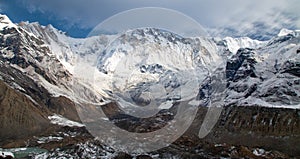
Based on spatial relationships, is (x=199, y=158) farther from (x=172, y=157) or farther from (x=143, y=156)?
(x=143, y=156)

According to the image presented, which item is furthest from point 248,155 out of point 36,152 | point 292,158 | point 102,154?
point 36,152

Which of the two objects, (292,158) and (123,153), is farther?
(123,153)

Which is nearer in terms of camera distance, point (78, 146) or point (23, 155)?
point (23, 155)

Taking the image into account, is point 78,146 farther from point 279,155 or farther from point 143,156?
point 279,155

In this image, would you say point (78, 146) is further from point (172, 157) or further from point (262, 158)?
point (262, 158)

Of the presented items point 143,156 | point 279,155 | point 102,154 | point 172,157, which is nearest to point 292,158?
point 279,155

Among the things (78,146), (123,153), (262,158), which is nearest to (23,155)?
(78,146)

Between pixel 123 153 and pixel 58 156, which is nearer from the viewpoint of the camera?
pixel 58 156
